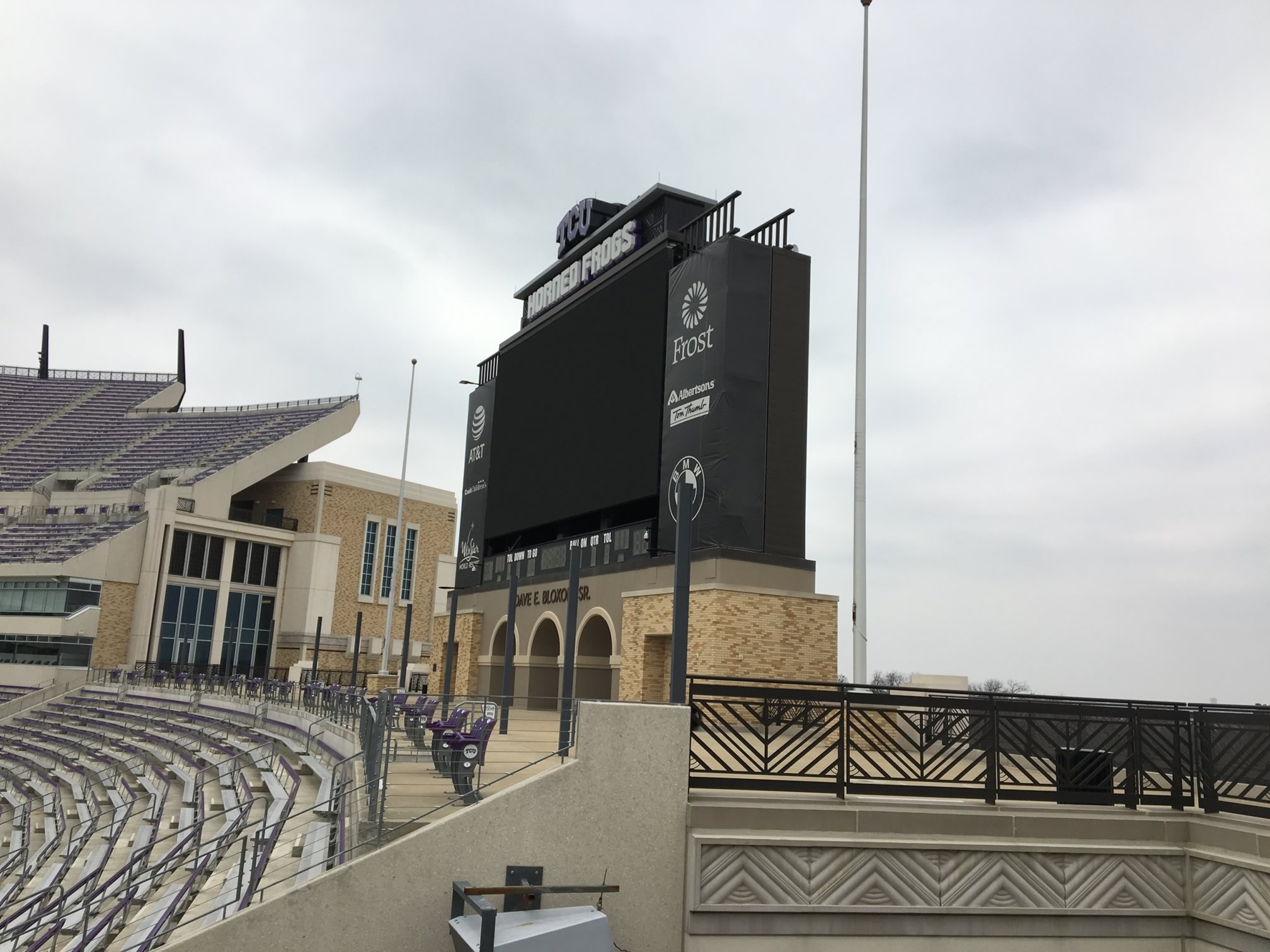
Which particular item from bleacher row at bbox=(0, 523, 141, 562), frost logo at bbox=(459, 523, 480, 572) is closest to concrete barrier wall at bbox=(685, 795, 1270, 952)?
frost logo at bbox=(459, 523, 480, 572)

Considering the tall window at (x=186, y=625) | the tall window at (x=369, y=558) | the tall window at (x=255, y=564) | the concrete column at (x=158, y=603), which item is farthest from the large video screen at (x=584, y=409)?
the tall window at (x=369, y=558)

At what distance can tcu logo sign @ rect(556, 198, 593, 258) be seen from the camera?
33562 mm

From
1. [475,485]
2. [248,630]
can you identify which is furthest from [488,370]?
[248,630]

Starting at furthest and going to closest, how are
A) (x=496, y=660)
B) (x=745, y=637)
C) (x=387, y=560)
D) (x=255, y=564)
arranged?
(x=387, y=560) → (x=255, y=564) → (x=496, y=660) → (x=745, y=637)

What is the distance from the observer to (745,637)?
68.2ft

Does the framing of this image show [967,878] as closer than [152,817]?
Yes

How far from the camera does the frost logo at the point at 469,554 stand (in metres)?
36.2

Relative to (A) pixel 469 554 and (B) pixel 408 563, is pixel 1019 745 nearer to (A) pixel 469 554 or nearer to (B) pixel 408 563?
(A) pixel 469 554

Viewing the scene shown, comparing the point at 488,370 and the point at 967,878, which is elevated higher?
the point at 488,370

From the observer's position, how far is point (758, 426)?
2273 centimetres

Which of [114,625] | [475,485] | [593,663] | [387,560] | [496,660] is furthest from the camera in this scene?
[387,560]

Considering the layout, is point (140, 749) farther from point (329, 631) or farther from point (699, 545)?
point (329, 631)

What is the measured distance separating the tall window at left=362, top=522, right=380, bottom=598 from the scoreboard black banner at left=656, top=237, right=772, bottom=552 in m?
40.6

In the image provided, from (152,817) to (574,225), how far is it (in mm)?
23750
